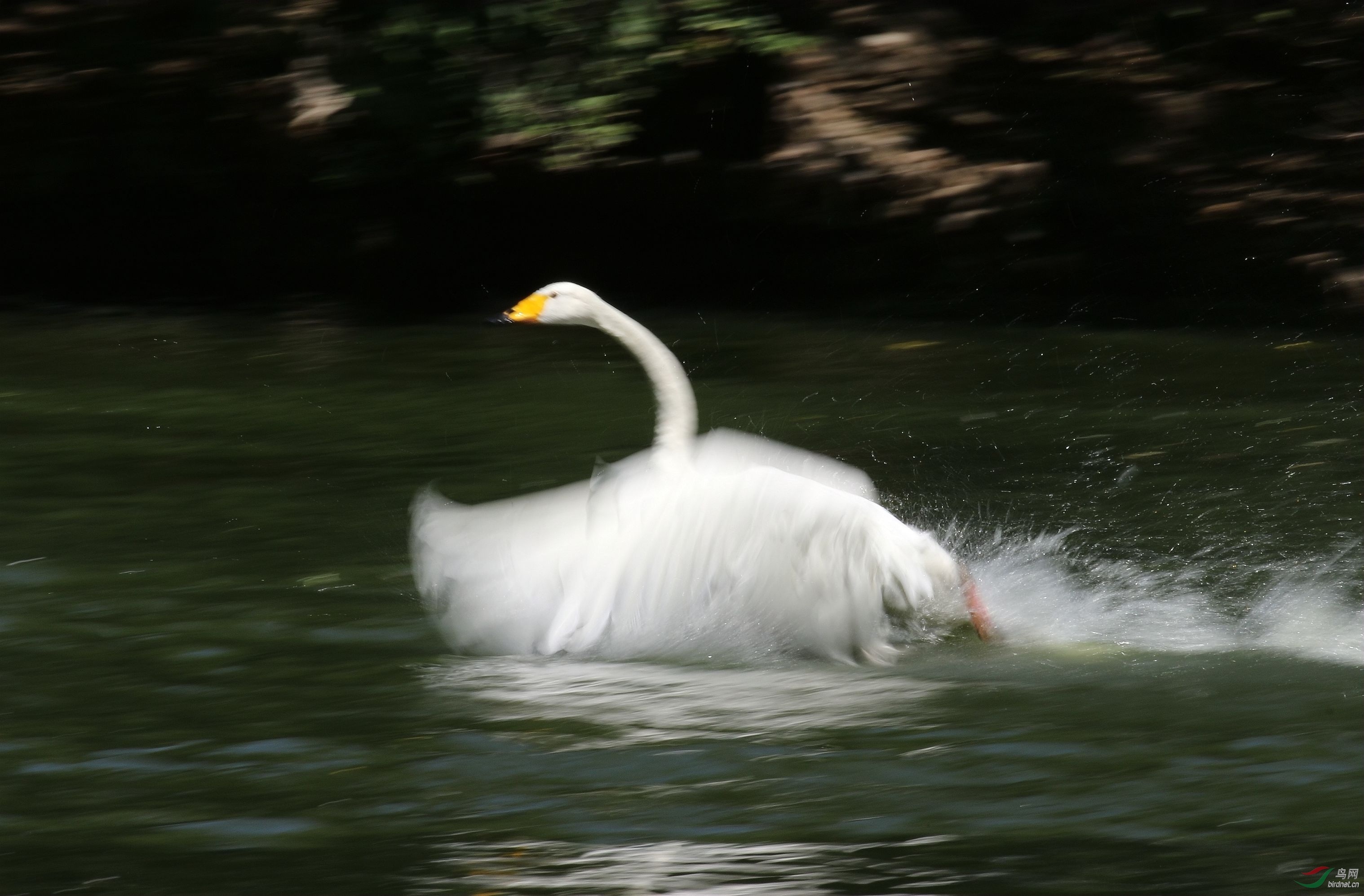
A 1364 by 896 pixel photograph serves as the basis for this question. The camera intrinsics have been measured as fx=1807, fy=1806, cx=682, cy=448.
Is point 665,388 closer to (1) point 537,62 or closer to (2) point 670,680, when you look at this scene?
(2) point 670,680

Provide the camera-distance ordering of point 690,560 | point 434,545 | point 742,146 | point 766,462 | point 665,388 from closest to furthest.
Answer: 1. point 690,560
2. point 766,462
3. point 434,545
4. point 665,388
5. point 742,146

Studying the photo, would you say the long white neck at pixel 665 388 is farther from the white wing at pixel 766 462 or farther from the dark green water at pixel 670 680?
the dark green water at pixel 670 680

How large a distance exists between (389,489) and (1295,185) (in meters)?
7.47

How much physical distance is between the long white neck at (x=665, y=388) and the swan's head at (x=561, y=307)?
1.6 inches

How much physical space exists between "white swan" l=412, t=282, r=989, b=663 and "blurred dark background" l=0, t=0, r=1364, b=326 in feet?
23.1

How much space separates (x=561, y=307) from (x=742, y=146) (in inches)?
295

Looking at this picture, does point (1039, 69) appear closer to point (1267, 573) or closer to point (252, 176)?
point (252, 176)

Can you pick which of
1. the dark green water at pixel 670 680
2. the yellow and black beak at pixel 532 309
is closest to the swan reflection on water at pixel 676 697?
the dark green water at pixel 670 680

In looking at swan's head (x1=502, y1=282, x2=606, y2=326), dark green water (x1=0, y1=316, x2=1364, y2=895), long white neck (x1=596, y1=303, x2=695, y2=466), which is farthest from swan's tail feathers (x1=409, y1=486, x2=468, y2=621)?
swan's head (x1=502, y1=282, x2=606, y2=326)

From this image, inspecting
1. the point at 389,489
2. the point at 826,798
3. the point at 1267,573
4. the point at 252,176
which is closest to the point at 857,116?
the point at 252,176

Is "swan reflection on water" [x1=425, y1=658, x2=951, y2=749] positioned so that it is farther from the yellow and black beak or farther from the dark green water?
the yellow and black beak

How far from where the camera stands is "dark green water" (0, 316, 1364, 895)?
412 cm

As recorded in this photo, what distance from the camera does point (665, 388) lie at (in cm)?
608

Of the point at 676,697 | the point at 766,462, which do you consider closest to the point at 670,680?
the point at 676,697
